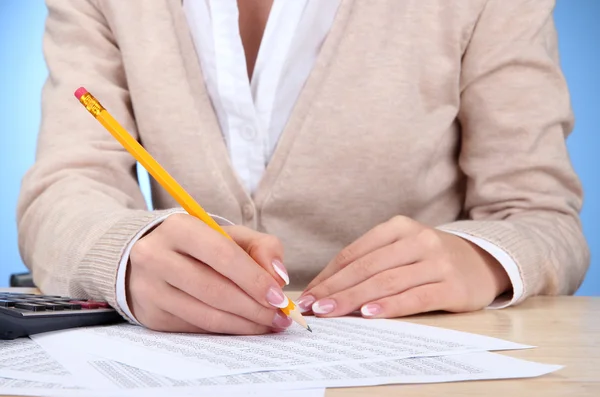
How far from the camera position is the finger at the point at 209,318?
1.88ft

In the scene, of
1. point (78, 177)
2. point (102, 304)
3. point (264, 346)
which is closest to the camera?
point (264, 346)

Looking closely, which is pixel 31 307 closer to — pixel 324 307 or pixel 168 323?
pixel 168 323

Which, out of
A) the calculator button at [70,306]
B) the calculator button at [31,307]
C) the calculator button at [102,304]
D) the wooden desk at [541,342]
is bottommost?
the wooden desk at [541,342]

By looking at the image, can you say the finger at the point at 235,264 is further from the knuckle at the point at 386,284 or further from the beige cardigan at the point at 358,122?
the beige cardigan at the point at 358,122

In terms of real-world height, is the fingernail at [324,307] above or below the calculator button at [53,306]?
below

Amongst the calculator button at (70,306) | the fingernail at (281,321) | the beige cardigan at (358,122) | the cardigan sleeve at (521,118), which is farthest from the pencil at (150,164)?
the cardigan sleeve at (521,118)

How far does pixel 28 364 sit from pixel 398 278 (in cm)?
31

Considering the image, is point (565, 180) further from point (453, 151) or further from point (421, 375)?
point (421, 375)

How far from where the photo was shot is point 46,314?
562 millimetres

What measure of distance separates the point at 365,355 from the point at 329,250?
1.65 feet

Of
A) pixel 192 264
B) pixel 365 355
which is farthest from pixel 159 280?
pixel 365 355

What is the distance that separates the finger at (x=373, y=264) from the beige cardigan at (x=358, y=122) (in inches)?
9.7

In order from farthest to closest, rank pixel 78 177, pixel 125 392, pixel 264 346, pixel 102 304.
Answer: pixel 78 177 < pixel 102 304 < pixel 264 346 < pixel 125 392

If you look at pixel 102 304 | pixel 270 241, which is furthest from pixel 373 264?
pixel 102 304
